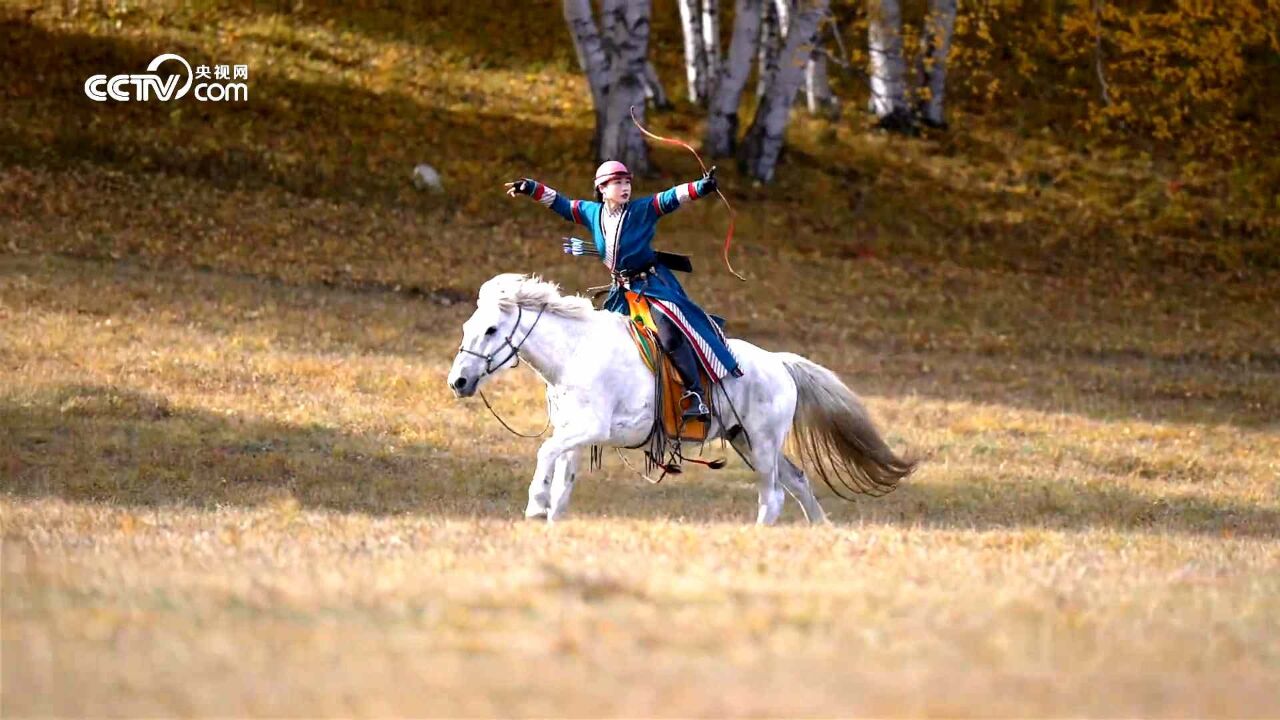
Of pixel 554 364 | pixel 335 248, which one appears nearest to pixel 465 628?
pixel 554 364

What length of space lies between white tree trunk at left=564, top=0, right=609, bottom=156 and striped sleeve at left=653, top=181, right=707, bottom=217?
18.4 meters

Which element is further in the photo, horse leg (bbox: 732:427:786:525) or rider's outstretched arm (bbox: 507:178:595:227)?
horse leg (bbox: 732:427:786:525)

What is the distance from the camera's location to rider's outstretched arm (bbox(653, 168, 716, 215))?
1066cm

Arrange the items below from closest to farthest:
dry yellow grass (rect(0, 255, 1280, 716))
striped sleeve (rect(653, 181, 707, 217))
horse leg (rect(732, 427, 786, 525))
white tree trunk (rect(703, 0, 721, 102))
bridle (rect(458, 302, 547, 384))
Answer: dry yellow grass (rect(0, 255, 1280, 716)), bridle (rect(458, 302, 547, 384)), striped sleeve (rect(653, 181, 707, 217)), horse leg (rect(732, 427, 786, 525)), white tree trunk (rect(703, 0, 721, 102))

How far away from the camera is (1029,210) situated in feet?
108

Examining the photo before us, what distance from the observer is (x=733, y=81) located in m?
31.3

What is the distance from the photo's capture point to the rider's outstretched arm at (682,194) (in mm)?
10664

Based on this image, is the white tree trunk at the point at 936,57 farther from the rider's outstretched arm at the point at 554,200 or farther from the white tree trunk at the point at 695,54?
the rider's outstretched arm at the point at 554,200

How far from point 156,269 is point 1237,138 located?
23.7 meters

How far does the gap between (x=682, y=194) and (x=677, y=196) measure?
0.12ft

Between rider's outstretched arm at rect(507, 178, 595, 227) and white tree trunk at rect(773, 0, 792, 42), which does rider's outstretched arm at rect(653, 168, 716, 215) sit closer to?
rider's outstretched arm at rect(507, 178, 595, 227)

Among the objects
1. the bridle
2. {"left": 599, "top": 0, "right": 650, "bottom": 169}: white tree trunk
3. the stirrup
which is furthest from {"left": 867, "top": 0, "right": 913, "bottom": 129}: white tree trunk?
the bridle

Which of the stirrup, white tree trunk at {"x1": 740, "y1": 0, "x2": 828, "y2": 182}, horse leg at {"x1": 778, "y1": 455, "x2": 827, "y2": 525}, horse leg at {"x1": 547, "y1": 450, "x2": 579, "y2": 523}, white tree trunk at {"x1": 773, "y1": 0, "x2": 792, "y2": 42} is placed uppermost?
white tree trunk at {"x1": 773, "y1": 0, "x2": 792, "y2": 42}

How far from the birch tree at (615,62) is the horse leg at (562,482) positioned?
18.6m
